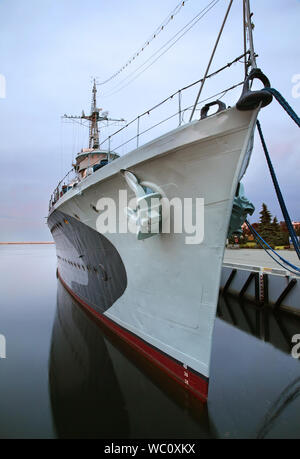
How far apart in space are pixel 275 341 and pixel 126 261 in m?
4.26

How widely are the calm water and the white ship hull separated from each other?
371 mm

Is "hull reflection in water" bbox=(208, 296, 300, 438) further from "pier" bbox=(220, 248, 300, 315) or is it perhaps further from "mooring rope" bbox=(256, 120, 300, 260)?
"mooring rope" bbox=(256, 120, 300, 260)

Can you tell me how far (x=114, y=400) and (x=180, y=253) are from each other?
2.26m

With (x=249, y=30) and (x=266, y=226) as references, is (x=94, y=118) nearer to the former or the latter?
(x=249, y=30)

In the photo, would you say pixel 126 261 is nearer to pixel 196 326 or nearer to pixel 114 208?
pixel 114 208

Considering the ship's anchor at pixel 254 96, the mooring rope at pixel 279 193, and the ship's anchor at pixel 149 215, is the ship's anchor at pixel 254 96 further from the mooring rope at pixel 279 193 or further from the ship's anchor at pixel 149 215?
the ship's anchor at pixel 149 215

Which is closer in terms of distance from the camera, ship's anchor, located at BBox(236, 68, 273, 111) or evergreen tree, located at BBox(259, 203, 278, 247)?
ship's anchor, located at BBox(236, 68, 273, 111)

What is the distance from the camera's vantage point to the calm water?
2.76 metres

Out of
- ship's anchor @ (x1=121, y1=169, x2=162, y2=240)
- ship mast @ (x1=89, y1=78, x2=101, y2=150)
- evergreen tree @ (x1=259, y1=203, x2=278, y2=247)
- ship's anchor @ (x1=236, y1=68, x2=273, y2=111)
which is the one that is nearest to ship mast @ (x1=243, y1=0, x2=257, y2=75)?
ship's anchor @ (x1=236, y1=68, x2=273, y2=111)

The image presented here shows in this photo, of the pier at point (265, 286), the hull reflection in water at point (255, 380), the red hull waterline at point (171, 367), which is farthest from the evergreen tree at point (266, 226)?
the red hull waterline at point (171, 367)

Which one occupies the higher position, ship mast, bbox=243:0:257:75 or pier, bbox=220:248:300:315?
ship mast, bbox=243:0:257:75

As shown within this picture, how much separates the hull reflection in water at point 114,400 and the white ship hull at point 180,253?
29 centimetres
